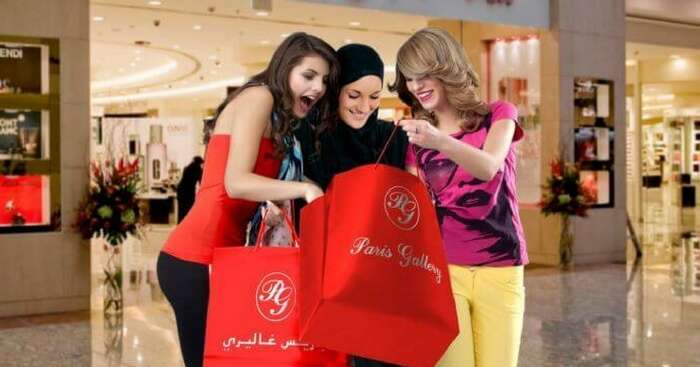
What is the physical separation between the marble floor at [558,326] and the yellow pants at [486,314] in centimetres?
308

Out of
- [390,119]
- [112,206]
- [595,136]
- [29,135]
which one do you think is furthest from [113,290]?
[595,136]

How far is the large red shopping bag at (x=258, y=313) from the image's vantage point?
76.3 inches

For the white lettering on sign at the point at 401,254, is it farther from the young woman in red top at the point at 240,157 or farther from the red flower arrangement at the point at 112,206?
the red flower arrangement at the point at 112,206

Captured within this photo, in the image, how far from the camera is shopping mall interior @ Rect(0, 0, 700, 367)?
654 cm

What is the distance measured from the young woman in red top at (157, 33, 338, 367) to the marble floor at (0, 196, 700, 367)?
11.0 ft

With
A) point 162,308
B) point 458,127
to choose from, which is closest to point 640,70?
point 162,308

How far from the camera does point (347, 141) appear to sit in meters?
2.37

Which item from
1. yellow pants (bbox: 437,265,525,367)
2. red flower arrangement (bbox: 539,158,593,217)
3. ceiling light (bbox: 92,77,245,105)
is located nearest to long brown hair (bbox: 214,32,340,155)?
yellow pants (bbox: 437,265,525,367)

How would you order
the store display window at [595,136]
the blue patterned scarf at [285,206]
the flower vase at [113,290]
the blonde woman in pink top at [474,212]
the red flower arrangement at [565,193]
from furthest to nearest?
the store display window at [595,136] → the red flower arrangement at [565,193] → the flower vase at [113,290] → the blonde woman in pink top at [474,212] → the blue patterned scarf at [285,206]

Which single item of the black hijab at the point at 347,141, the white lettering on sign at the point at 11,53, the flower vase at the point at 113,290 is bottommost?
the flower vase at the point at 113,290

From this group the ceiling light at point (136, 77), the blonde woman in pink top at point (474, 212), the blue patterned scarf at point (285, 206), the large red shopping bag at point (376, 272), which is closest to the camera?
the large red shopping bag at point (376, 272)

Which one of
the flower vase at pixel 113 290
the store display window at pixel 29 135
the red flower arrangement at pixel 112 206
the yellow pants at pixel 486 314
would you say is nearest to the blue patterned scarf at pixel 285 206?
the yellow pants at pixel 486 314

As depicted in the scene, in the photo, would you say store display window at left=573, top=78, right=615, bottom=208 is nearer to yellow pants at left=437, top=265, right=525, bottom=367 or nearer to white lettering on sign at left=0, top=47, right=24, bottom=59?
white lettering on sign at left=0, top=47, right=24, bottom=59

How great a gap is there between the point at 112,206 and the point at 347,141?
5.59 m
